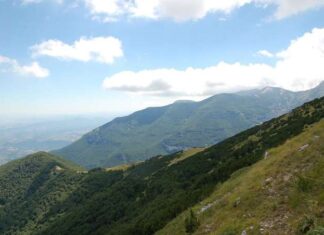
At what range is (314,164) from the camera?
38.6 m

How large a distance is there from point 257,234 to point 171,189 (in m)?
78.7

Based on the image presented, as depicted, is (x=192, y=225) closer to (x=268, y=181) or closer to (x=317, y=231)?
(x=268, y=181)

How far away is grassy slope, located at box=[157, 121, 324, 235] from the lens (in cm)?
3050

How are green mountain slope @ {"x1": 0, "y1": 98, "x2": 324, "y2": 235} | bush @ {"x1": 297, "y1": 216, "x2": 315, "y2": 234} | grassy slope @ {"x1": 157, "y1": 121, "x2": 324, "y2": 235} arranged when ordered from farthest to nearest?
1. green mountain slope @ {"x1": 0, "y1": 98, "x2": 324, "y2": 235}
2. grassy slope @ {"x1": 157, "y1": 121, "x2": 324, "y2": 235}
3. bush @ {"x1": 297, "y1": 216, "x2": 315, "y2": 234}

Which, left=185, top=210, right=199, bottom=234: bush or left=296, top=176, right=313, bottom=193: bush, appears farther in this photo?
left=185, top=210, right=199, bottom=234: bush

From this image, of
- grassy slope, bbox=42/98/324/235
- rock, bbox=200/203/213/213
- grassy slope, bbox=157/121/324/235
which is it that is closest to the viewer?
grassy slope, bbox=157/121/324/235

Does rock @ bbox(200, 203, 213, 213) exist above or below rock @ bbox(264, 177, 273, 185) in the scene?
below

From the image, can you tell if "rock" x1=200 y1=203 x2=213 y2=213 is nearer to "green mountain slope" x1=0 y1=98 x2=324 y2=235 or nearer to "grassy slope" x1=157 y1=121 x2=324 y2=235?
"grassy slope" x1=157 y1=121 x2=324 y2=235

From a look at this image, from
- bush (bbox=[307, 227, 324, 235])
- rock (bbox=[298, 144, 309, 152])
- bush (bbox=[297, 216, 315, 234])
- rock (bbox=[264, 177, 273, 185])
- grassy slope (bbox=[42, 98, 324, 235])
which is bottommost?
grassy slope (bbox=[42, 98, 324, 235])

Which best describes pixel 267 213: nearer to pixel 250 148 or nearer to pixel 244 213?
pixel 244 213

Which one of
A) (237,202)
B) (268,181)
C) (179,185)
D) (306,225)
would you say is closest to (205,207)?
(237,202)


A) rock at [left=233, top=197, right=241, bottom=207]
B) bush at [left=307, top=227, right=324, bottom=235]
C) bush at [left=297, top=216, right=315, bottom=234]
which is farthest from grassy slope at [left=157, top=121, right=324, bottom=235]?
bush at [left=307, top=227, right=324, bottom=235]

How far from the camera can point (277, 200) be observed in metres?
34.6

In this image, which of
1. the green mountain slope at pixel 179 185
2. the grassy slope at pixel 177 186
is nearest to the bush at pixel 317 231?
the green mountain slope at pixel 179 185
